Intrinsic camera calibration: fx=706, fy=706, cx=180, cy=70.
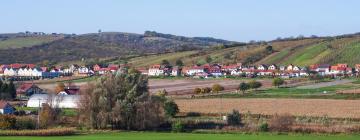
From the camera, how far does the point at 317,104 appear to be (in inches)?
2670

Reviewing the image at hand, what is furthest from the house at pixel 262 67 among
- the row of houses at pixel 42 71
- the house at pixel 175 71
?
the row of houses at pixel 42 71

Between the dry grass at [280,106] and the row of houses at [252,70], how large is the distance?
62784mm

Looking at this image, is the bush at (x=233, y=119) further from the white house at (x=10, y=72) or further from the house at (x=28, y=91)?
the white house at (x=10, y=72)

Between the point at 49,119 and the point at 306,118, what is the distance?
1978cm

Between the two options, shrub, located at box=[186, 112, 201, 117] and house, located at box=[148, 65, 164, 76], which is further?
house, located at box=[148, 65, 164, 76]

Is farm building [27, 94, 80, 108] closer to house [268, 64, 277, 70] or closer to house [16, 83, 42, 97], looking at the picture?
house [16, 83, 42, 97]

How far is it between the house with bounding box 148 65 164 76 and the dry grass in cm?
7522

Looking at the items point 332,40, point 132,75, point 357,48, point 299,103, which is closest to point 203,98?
point 299,103

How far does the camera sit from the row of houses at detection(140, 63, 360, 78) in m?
139

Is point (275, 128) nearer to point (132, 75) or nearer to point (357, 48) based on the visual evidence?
point (132, 75)

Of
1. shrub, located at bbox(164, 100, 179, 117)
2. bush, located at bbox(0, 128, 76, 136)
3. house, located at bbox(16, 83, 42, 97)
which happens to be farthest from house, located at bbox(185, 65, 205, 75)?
bush, located at bbox(0, 128, 76, 136)

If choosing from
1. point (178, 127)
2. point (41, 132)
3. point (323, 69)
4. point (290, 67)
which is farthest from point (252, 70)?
point (41, 132)

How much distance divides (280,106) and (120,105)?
1906 centimetres

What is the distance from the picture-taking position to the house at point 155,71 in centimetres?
15151
